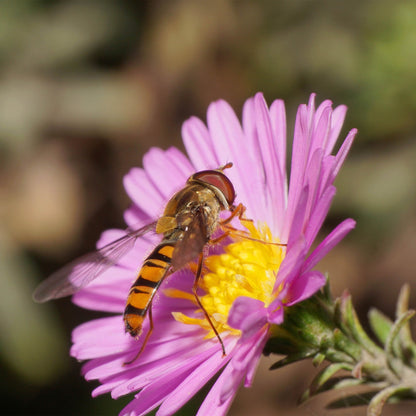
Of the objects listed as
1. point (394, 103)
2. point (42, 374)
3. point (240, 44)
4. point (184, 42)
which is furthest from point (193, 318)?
point (184, 42)

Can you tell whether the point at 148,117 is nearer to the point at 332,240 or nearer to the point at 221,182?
the point at 221,182

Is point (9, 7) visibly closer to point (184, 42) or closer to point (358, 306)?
point (184, 42)

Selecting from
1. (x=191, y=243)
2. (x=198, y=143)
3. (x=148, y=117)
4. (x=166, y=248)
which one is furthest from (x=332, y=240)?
(x=148, y=117)

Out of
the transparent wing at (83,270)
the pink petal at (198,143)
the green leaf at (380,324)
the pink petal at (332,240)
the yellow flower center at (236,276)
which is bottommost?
the green leaf at (380,324)

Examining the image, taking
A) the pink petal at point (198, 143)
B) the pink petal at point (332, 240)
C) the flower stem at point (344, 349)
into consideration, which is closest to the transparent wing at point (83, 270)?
the pink petal at point (198, 143)

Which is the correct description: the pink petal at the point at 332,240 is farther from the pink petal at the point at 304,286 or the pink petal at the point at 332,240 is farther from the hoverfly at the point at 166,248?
the hoverfly at the point at 166,248
